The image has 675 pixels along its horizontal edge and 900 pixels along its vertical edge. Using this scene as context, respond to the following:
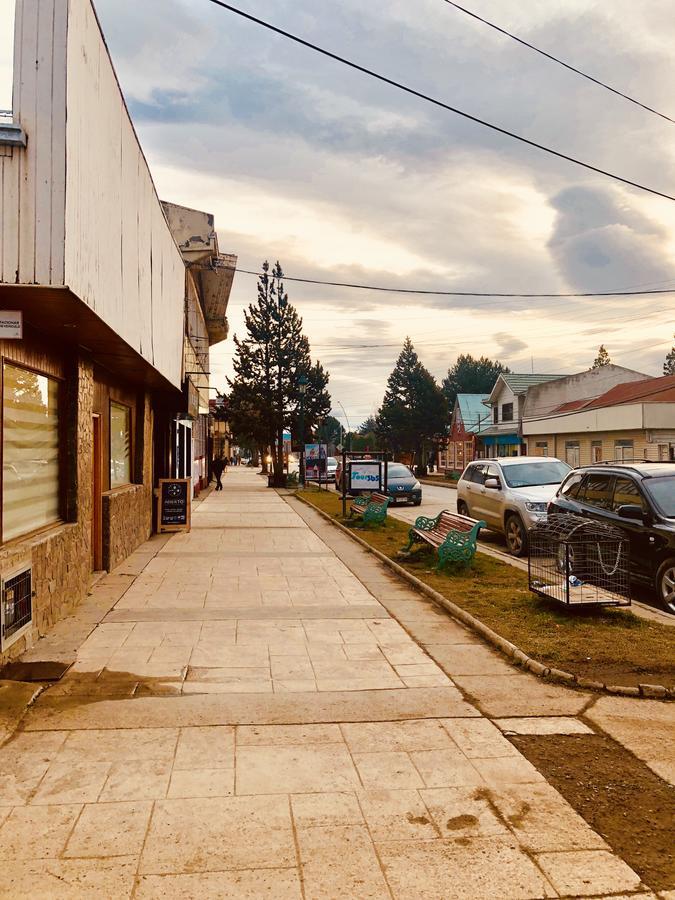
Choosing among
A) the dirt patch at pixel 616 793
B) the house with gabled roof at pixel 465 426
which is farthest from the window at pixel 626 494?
the house with gabled roof at pixel 465 426

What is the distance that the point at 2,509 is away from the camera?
22.0ft

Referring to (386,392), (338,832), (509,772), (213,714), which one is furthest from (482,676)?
(386,392)

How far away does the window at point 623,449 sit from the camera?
113 ft

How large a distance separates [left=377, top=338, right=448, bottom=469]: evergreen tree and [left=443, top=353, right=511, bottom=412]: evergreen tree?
24.2 m

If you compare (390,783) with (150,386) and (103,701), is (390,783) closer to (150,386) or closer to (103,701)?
(103,701)

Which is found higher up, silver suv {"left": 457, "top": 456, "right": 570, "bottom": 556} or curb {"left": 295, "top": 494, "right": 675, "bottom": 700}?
silver suv {"left": 457, "top": 456, "right": 570, "bottom": 556}

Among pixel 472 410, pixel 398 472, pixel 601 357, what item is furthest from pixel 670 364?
pixel 398 472

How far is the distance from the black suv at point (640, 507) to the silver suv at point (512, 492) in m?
2.01

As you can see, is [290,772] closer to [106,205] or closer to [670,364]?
[106,205]

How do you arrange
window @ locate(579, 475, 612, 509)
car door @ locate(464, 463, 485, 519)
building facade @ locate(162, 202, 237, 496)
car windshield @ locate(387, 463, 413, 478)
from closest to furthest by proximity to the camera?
1. window @ locate(579, 475, 612, 509)
2. car door @ locate(464, 463, 485, 519)
3. building facade @ locate(162, 202, 237, 496)
4. car windshield @ locate(387, 463, 413, 478)

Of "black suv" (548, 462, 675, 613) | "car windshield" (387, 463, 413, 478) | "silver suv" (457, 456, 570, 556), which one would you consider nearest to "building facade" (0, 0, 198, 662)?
"black suv" (548, 462, 675, 613)

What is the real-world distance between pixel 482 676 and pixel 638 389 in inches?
1571

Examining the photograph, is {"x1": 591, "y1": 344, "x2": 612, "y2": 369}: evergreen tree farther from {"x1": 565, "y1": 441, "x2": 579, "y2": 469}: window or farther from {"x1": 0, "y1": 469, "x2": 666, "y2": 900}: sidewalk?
{"x1": 0, "y1": 469, "x2": 666, "y2": 900}: sidewalk

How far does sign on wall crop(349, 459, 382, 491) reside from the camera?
68.1ft
